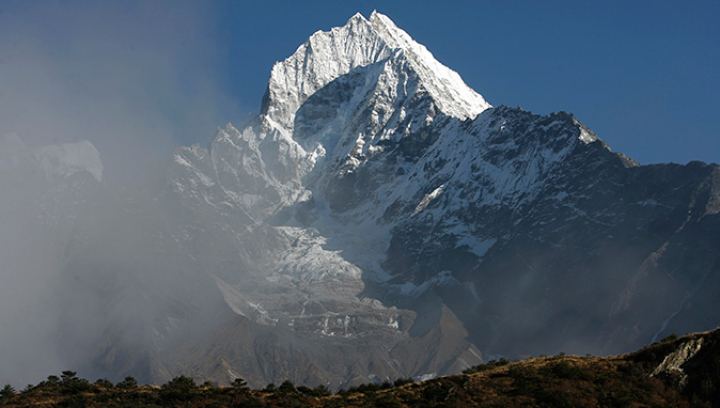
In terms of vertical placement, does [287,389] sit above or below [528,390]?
above

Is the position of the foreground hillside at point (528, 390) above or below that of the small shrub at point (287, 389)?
below

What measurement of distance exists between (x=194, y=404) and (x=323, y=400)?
37.6ft

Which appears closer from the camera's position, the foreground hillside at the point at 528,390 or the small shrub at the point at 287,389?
the foreground hillside at the point at 528,390

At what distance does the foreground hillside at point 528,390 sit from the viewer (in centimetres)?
4762

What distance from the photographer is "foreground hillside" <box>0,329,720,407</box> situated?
156ft

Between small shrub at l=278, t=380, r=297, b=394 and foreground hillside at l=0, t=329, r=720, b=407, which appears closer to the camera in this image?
foreground hillside at l=0, t=329, r=720, b=407

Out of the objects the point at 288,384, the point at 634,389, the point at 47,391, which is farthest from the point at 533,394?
the point at 47,391

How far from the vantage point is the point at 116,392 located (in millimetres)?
60469

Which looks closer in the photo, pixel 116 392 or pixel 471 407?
pixel 471 407

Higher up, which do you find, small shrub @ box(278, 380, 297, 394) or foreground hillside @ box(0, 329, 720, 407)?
small shrub @ box(278, 380, 297, 394)

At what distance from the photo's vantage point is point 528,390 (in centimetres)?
5203

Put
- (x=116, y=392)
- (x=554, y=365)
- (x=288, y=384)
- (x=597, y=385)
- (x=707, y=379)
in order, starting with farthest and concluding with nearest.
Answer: (x=288, y=384) < (x=116, y=392) < (x=554, y=365) < (x=597, y=385) < (x=707, y=379)

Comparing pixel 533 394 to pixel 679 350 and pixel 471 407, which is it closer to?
pixel 471 407

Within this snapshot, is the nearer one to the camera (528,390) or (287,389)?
(528,390)
